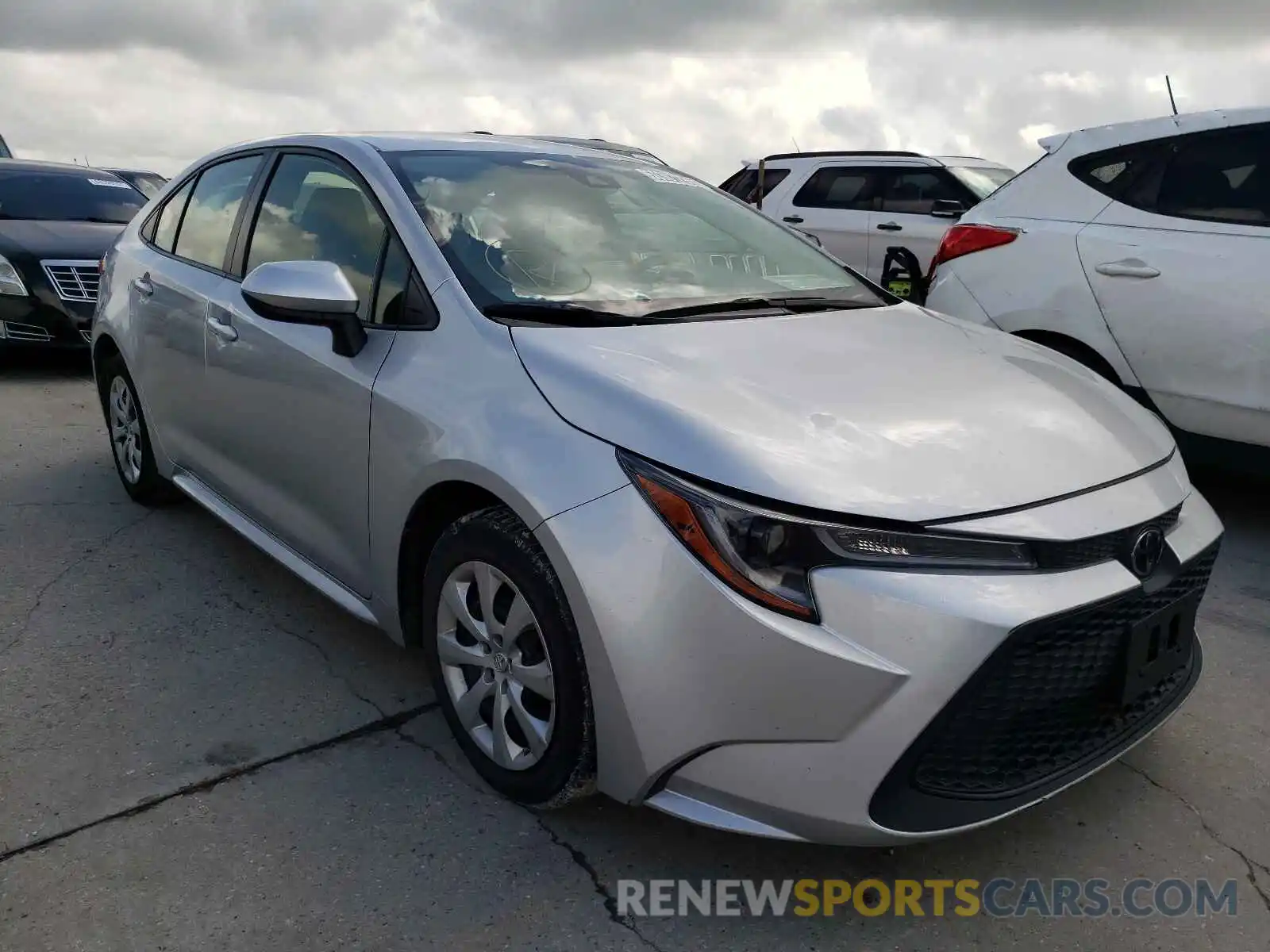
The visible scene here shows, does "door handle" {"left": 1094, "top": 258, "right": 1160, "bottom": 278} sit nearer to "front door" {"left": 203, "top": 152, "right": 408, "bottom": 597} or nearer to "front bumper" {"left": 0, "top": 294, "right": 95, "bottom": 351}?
"front door" {"left": 203, "top": 152, "right": 408, "bottom": 597}

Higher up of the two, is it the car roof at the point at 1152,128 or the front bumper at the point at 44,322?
the car roof at the point at 1152,128

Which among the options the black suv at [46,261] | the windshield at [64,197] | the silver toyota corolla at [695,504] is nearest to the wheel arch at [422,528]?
the silver toyota corolla at [695,504]

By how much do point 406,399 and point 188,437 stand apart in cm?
166

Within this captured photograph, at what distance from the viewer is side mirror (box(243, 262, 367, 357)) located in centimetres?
273

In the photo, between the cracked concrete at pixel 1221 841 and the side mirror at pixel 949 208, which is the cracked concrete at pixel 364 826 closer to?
the cracked concrete at pixel 1221 841

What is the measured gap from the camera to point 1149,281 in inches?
172

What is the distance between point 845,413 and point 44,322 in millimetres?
6866

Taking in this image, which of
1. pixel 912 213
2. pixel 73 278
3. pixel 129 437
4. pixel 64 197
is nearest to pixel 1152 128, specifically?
pixel 129 437

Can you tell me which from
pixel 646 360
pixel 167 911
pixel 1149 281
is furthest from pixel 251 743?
pixel 1149 281

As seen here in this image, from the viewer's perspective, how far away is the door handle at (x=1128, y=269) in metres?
4.37

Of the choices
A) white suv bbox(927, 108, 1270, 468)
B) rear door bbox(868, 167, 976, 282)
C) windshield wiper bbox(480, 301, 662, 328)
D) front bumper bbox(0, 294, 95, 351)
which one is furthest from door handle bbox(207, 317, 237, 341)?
rear door bbox(868, 167, 976, 282)

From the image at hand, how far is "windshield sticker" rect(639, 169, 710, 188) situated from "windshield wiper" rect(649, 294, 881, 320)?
0.79 meters

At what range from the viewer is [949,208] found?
360 inches

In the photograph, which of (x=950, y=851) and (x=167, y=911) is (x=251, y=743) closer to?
(x=167, y=911)
